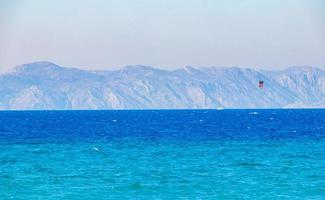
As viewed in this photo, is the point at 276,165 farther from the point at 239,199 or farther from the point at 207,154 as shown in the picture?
the point at 239,199

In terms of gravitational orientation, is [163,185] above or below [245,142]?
above

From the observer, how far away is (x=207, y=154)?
70750 mm

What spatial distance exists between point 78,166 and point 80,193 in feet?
48.1

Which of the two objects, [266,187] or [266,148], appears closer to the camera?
[266,187]

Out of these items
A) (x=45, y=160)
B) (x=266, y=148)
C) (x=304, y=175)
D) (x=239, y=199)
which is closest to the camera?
(x=239, y=199)

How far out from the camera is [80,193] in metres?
45.5

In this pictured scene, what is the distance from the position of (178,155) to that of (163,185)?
70.3ft

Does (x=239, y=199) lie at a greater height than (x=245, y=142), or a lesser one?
greater

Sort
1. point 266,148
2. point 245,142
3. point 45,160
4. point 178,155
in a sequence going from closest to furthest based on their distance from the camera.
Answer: point 45,160
point 178,155
point 266,148
point 245,142

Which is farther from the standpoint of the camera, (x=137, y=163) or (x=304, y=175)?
(x=137, y=163)

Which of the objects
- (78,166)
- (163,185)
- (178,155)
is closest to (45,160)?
(78,166)

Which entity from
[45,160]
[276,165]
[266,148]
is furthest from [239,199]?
[266,148]

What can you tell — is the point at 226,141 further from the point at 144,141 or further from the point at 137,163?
the point at 137,163

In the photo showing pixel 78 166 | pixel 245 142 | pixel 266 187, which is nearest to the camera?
pixel 266 187
